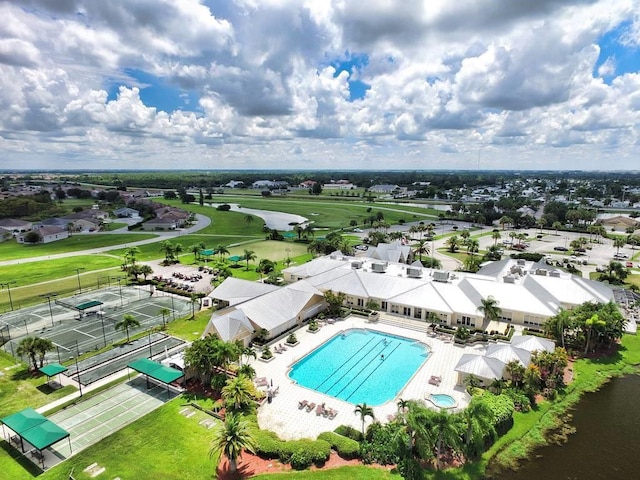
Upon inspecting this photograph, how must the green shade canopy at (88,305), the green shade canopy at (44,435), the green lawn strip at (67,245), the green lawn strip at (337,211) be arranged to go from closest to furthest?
the green shade canopy at (44,435) → the green shade canopy at (88,305) → the green lawn strip at (67,245) → the green lawn strip at (337,211)

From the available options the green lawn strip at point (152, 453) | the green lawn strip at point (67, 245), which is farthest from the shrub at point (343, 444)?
the green lawn strip at point (67, 245)

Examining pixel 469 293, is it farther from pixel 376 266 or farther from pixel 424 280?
pixel 376 266

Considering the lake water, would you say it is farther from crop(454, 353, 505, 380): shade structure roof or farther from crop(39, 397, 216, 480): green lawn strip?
crop(39, 397, 216, 480): green lawn strip

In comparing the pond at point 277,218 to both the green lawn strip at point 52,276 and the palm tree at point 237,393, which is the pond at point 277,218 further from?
the palm tree at point 237,393

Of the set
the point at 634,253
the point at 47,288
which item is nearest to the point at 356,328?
the point at 47,288

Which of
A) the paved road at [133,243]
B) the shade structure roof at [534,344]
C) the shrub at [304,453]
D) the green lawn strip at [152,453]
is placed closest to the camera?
the green lawn strip at [152,453]

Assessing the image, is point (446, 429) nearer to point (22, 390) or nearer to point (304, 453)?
point (304, 453)
